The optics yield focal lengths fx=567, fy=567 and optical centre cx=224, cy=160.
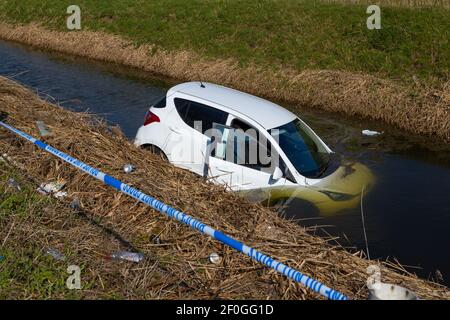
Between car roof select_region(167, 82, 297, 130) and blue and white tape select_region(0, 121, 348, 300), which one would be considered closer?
blue and white tape select_region(0, 121, 348, 300)

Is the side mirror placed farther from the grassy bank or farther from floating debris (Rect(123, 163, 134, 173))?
the grassy bank

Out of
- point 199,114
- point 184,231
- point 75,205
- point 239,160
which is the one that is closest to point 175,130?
point 199,114

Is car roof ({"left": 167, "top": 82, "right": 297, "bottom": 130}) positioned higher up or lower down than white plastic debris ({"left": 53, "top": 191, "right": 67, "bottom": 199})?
higher up

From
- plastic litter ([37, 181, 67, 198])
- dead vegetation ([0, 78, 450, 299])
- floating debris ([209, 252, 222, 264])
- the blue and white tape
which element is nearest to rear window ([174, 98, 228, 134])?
dead vegetation ([0, 78, 450, 299])

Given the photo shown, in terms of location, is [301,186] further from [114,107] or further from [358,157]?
[114,107]

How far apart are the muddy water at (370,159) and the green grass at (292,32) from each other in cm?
253

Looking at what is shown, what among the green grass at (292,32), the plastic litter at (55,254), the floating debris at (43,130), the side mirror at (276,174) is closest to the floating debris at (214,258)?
the plastic litter at (55,254)

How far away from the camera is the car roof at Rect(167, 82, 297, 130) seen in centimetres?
934

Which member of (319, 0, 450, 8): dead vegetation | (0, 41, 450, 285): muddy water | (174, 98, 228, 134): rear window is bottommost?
(0, 41, 450, 285): muddy water

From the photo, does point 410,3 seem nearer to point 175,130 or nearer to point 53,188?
point 175,130

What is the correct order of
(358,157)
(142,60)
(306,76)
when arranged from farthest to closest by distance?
1. (142,60)
2. (306,76)
3. (358,157)
